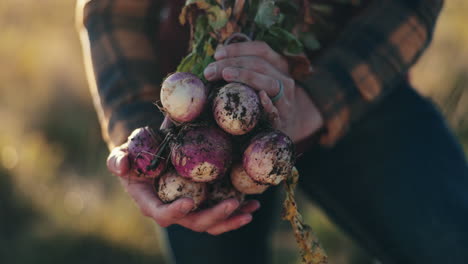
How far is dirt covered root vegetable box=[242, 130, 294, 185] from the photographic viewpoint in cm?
109

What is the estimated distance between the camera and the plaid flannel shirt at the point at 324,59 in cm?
146

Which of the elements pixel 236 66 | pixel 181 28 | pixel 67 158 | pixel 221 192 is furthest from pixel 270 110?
pixel 67 158

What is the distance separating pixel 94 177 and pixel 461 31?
350cm

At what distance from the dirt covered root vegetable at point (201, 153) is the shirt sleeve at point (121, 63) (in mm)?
335

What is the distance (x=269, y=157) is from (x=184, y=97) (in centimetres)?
25

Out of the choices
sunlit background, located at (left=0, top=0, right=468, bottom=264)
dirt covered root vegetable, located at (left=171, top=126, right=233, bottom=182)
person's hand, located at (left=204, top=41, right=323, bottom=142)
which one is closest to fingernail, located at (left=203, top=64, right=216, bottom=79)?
person's hand, located at (left=204, top=41, right=323, bottom=142)

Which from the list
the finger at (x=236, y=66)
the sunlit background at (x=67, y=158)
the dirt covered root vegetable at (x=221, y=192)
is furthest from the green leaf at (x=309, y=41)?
the sunlit background at (x=67, y=158)

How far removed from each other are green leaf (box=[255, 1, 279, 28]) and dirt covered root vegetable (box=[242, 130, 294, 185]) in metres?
0.32

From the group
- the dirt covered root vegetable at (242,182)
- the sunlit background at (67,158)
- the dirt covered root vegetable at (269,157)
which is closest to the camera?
the dirt covered root vegetable at (269,157)

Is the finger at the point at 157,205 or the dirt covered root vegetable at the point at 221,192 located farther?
the dirt covered root vegetable at the point at 221,192

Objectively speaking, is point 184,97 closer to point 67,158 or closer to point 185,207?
point 185,207

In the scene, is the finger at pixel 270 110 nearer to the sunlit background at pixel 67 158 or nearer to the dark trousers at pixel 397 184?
the dark trousers at pixel 397 184

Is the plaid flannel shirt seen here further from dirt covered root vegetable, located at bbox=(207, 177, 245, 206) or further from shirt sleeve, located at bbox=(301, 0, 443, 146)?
dirt covered root vegetable, located at bbox=(207, 177, 245, 206)

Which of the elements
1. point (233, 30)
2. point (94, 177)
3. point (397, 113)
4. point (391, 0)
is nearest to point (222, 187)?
point (233, 30)
